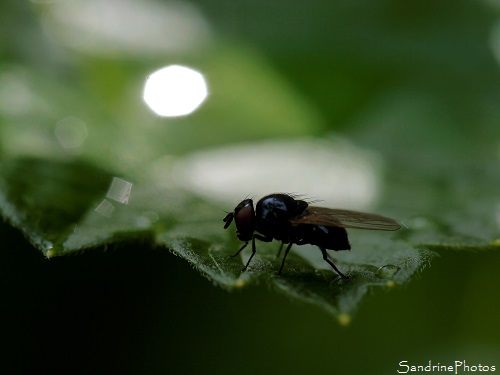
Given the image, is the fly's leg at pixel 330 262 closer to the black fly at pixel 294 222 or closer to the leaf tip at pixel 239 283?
the black fly at pixel 294 222

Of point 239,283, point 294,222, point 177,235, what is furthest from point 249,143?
point 239,283

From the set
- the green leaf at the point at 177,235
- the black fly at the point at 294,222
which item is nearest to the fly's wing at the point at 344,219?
the black fly at the point at 294,222

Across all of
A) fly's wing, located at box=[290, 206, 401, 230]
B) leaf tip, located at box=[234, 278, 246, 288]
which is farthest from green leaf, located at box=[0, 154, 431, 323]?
fly's wing, located at box=[290, 206, 401, 230]

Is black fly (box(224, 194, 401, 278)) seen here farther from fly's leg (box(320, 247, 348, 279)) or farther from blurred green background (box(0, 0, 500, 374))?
blurred green background (box(0, 0, 500, 374))

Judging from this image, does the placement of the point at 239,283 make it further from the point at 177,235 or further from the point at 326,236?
the point at 326,236

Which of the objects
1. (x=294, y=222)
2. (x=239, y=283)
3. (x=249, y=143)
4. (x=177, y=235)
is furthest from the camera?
(x=249, y=143)

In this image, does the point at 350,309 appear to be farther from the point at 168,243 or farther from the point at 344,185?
the point at 344,185
